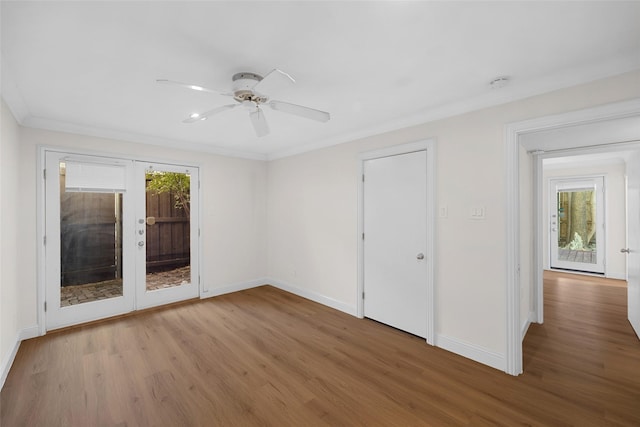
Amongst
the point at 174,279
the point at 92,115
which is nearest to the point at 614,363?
the point at 174,279

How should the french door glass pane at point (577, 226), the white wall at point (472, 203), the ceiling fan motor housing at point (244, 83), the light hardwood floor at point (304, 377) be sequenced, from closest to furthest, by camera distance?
the light hardwood floor at point (304, 377), the ceiling fan motor housing at point (244, 83), the white wall at point (472, 203), the french door glass pane at point (577, 226)

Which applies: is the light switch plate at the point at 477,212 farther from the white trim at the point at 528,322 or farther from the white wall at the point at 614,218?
the white wall at the point at 614,218

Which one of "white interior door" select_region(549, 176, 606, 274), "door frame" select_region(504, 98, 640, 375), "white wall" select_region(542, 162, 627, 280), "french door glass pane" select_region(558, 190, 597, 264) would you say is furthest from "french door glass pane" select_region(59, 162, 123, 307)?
"french door glass pane" select_region(558, 190, 597, 264)

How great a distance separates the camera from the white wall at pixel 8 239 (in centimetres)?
232

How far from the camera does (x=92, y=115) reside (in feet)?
9.80

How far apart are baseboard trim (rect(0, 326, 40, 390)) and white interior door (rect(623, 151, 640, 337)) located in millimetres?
6031

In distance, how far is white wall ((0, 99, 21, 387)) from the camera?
7.62 feet

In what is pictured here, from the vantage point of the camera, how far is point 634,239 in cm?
319

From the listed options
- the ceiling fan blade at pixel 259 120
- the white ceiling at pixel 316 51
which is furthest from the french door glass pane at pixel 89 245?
the ceiling fan blade at pixel 259 120

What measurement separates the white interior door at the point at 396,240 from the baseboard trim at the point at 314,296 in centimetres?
29

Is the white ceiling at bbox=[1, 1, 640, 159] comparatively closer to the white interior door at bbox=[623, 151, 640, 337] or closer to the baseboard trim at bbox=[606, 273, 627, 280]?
the white interior door at bbox=[623, 151, 640, 337]

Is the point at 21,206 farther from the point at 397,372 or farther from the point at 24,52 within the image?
the point at 397,372

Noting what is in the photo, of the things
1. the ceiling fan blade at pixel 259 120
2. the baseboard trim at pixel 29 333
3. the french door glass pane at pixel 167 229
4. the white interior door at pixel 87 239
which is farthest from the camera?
the french door glass pane at pixel 167 229

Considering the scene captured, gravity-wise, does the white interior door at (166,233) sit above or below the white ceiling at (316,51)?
below
